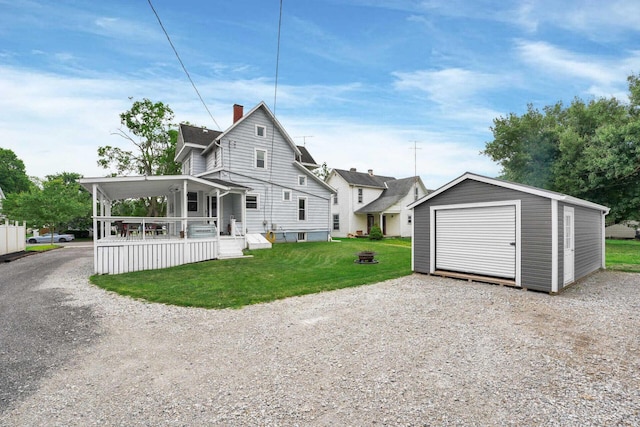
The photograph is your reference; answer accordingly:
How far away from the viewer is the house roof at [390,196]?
28.4m

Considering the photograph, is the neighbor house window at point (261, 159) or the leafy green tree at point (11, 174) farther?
the leafy green tree at point (11, 174)

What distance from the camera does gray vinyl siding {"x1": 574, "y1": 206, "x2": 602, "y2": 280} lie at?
31.1ft

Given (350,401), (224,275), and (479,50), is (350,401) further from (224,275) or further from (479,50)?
(479,50)

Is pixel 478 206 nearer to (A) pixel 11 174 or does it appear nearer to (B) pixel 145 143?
(B) pixel 145 143

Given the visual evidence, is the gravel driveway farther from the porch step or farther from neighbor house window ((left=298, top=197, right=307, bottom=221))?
neighbor house window ((left=298, top=197, right=307, bottom=221))

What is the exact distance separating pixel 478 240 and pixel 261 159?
13.5 metres

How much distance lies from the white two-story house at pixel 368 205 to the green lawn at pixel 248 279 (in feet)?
50.0

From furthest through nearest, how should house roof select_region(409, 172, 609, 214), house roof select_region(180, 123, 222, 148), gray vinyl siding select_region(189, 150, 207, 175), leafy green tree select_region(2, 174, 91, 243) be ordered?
leafy green tree select_region(2, 174, 91, 243) < gray vinyl siding select_region(189, 150, 207, 175) < house roof select_region(180, 123, 222, 148) < house roof select_region(409, 172, 609, 214)

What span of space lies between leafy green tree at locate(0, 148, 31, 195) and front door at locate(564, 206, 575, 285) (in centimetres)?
6019

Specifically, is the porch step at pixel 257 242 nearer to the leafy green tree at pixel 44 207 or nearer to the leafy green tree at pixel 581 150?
the leafy green tree at pixel 44 207

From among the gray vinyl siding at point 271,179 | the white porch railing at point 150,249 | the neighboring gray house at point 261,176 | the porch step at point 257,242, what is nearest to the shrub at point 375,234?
the neighboring gray house at point 261,176

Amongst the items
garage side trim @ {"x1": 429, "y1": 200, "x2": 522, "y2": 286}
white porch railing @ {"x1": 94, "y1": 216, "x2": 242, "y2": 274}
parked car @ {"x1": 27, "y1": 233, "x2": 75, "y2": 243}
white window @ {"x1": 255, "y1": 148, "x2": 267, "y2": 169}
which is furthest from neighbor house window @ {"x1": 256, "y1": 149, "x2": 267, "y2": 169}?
parked car @ {"x1": 27, "y1": 233, "x2": 75, "y2": 243}

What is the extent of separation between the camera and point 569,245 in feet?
28.6

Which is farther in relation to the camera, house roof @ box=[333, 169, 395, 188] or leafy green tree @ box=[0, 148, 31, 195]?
leafy green tree @ box=[0, 148, 31, 195]
